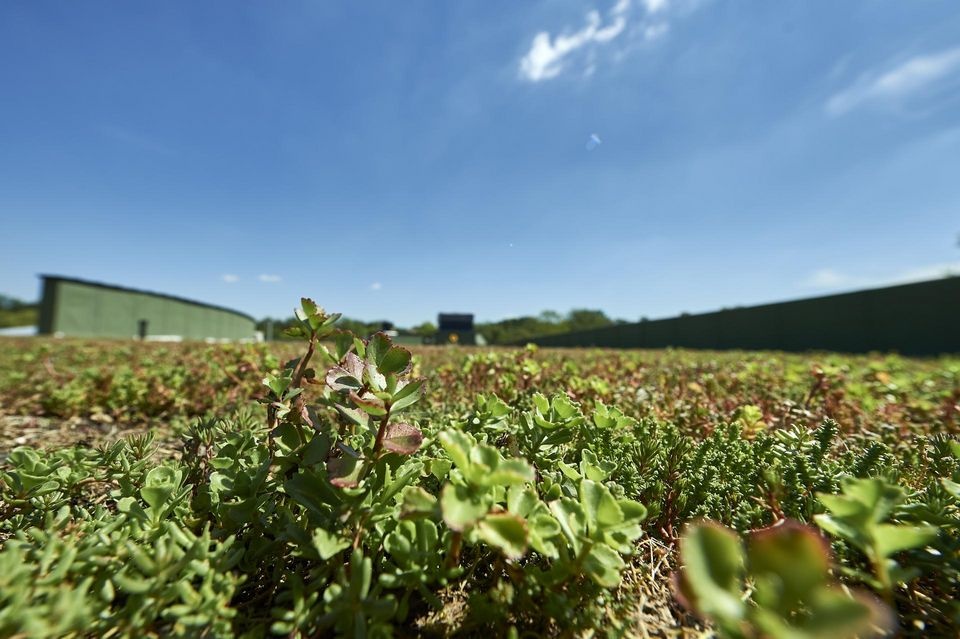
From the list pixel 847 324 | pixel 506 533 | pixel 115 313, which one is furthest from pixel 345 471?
pixel 115 313

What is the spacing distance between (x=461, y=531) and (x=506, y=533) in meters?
0.10

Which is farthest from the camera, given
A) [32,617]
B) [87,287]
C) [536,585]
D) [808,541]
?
[87,287]

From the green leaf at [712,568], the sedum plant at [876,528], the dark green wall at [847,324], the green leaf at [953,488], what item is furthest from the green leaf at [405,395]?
the dark green wall at [847,324]

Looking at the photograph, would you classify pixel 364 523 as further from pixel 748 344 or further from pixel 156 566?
pixel 748 344

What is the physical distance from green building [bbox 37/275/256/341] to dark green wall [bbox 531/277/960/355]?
23.1 m

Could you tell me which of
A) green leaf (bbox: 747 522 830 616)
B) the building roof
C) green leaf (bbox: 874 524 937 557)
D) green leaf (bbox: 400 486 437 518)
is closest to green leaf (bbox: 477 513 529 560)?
green leaf (bbox: 400 486 437 518)

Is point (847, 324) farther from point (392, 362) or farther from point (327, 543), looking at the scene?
point (327, 543)

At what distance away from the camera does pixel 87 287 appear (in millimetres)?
28141

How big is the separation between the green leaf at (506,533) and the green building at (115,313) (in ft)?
75.4

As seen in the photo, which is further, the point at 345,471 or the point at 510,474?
the point at 345,471

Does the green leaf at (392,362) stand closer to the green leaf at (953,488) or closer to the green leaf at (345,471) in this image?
the green leaf at (345,471)

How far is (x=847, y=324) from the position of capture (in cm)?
1404

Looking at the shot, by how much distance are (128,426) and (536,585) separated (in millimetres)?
2872

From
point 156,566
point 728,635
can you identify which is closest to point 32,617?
point 156,566
